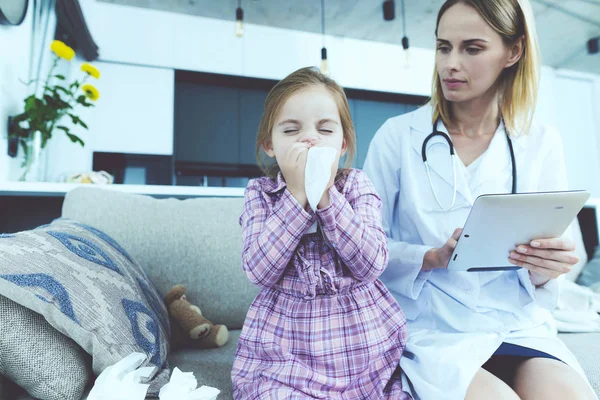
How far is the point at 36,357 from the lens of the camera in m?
0.65

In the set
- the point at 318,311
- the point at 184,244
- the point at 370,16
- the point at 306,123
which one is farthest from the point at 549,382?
the point at 370,16

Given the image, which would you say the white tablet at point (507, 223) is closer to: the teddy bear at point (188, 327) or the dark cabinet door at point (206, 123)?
the teddy bear at point (188, 327)

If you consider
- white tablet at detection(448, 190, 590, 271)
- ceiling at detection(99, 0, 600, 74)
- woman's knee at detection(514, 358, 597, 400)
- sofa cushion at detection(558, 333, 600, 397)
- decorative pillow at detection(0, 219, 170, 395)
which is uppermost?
ceiling at detection(99, 0, 600, 74)

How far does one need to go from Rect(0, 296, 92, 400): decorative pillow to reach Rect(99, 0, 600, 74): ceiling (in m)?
3.84

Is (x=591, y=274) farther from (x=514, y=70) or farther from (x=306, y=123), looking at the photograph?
(x=306, y=123)

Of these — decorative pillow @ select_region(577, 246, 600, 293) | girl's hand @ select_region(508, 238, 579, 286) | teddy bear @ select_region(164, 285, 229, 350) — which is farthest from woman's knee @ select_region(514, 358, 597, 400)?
decorative pillow @ select_region(577, 246, 600, 293)

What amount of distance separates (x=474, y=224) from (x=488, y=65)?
42cm

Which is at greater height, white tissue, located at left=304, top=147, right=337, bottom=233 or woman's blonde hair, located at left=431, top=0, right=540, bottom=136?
woman's blonde hair, located at left=431, top=0, right=540, bottom=136

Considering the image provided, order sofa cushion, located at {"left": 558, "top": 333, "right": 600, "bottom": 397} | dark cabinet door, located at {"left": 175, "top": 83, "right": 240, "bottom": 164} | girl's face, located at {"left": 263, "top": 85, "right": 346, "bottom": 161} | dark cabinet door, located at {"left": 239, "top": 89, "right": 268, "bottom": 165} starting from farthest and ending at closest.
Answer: dark cabinet door, located at {"left": 239, "top": 89, "right": 268, "bottom": 165} → dark cabinet door, located at {"left": 175, "top": 83, "right": 240, "bottom": 164} → sofa cushion, located at {"left": 558, "top": 333, "right": 600, "bottom": 397} → girl's face, located at {"left": 263, "top": 85, "right": 346, "bottom": 161}

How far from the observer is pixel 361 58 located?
15.5 ft

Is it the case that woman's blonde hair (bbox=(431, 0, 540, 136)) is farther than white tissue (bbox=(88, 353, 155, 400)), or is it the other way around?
woman's blonde hair (bbox=(431, 0, 540, 136))

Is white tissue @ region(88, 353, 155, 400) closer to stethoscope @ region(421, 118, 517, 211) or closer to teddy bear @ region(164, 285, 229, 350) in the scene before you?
teddy bear @ region(164, 285, 229, 350)

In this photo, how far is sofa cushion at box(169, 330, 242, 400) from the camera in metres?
0.85

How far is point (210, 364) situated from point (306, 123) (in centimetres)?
59
